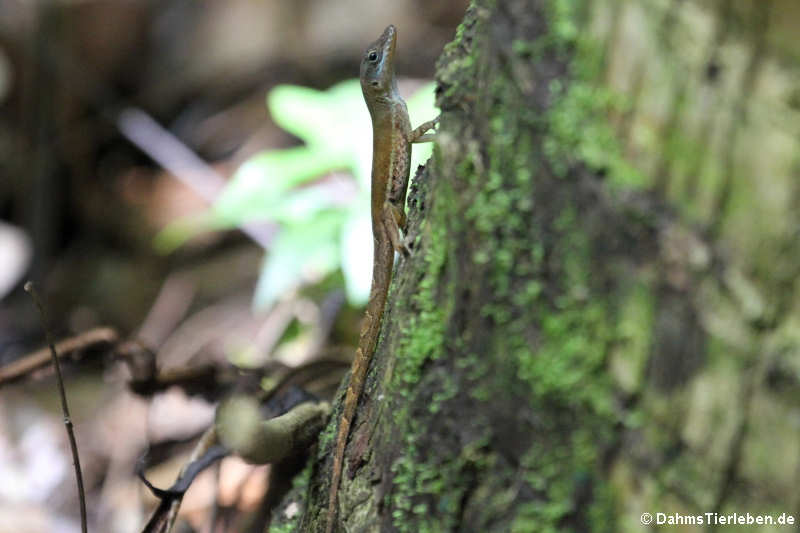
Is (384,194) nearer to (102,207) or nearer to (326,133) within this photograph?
(326,133)

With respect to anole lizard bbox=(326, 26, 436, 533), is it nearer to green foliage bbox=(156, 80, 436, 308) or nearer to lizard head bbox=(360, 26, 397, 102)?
lizard head bbox=(360, 26, 397, 102)

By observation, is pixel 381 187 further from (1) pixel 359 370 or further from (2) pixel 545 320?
(2) pixel 545 320

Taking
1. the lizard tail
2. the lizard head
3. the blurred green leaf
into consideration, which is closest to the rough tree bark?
the lizard tail

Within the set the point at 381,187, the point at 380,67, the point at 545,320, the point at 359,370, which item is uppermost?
the point at 380,67

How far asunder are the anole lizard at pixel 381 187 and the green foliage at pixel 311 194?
0.37m

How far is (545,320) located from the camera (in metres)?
0.98

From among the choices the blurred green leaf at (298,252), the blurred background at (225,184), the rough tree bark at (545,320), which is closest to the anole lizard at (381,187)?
the rough tree bark at (545,320)

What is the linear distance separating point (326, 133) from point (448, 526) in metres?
2.82

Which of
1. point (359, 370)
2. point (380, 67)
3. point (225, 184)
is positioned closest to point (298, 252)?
point (380, 67)

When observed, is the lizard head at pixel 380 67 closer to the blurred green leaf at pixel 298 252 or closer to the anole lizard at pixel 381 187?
the anole lizard at pixel 381 187

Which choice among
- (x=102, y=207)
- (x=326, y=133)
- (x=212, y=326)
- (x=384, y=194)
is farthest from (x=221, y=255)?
(x=384, y=194)

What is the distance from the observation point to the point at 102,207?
653 cm

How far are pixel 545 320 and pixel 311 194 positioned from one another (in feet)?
9.00

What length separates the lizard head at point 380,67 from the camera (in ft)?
10.1
